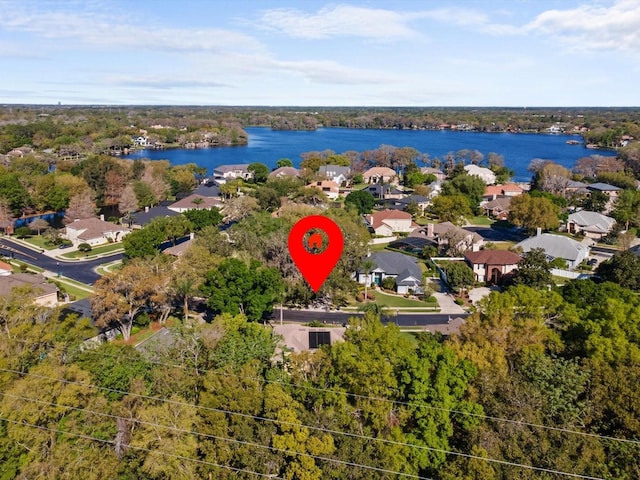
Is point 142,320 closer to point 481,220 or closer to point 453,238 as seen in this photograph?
point 453,238

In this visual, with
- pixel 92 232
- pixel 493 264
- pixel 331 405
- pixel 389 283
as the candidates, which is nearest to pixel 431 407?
pixel 331 405

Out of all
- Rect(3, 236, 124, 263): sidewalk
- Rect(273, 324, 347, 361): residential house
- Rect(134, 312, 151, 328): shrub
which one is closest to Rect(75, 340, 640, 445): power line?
Rect(273, 324, 347, 361): residential house

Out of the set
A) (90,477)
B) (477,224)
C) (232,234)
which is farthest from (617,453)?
(477,224)

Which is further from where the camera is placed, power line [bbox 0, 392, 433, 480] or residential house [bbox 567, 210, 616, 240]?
residential house [bbox 567, 210, 616, 240]

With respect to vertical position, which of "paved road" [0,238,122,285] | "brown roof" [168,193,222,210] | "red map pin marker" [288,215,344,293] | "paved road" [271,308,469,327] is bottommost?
"paved road" [271,308,469,327]

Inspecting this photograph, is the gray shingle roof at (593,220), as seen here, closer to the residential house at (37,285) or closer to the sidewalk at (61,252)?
the sidewalk at (61,252)

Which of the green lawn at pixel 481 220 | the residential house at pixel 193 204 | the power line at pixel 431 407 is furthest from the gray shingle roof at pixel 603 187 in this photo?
the power line at pixel 431 407

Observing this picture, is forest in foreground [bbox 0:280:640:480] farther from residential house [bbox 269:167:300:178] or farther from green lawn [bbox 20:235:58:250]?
residential house [bbox 269:167:300:178]
